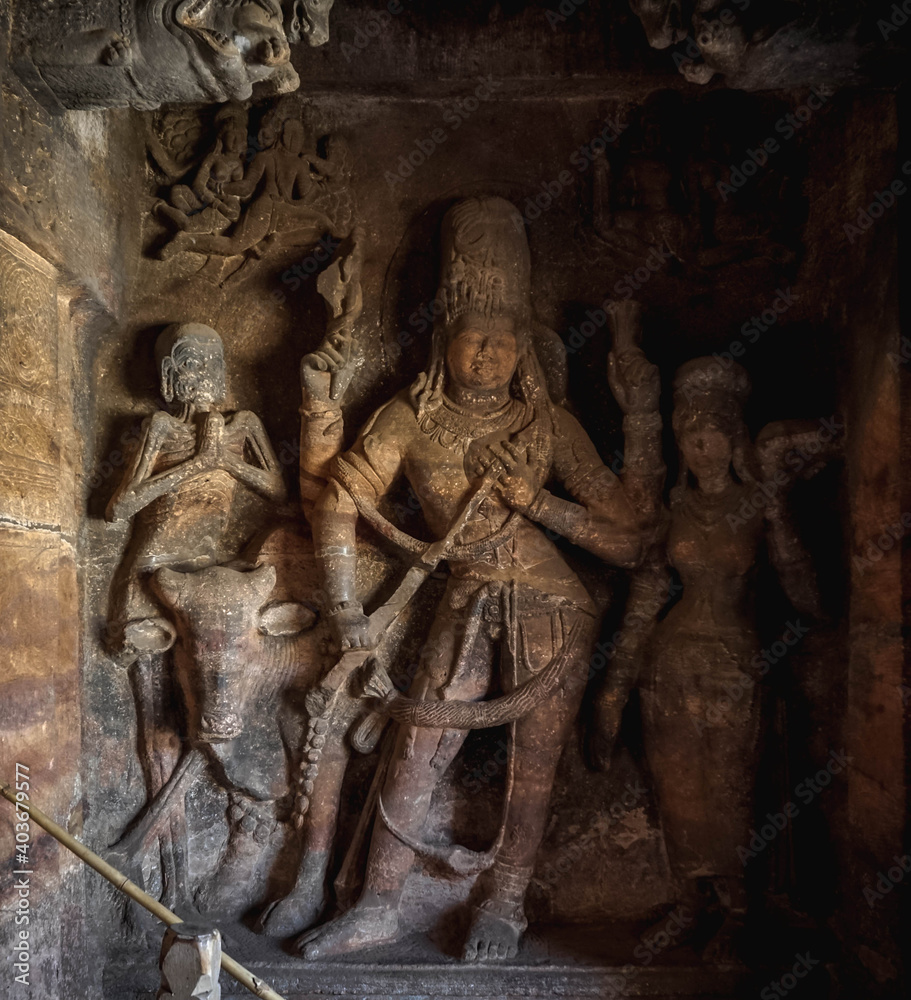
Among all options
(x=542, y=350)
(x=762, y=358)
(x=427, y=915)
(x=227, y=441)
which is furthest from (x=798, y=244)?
(x=427, y=915)

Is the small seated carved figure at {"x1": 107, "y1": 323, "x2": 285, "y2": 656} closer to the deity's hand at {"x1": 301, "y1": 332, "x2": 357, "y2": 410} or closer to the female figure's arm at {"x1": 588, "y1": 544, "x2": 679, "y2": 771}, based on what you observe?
the deity's hand at {"x1": 301, "y1": 332, "x2": 357, "y2": 410}

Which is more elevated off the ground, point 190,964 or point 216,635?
point 216,635

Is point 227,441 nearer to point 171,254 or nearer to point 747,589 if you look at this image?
point 171,254

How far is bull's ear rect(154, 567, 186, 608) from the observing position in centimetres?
396

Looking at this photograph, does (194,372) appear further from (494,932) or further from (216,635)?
(494,932)

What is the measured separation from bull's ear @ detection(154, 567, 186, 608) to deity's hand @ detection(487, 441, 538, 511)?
156cm

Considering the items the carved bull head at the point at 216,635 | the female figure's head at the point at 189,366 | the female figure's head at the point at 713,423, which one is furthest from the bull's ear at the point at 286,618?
the female figure's head at the point at 713,423

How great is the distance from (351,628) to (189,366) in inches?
59.6

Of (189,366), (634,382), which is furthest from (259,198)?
(634,382)

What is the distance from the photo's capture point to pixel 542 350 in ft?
14.4

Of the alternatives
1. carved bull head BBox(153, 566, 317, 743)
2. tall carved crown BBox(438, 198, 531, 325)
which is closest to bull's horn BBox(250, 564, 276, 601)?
carved bull head BBox(153, 566, 317, 743)

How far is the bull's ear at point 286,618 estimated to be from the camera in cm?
414

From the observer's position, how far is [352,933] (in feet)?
13.0

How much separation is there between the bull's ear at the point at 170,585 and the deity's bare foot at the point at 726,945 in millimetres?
2892
